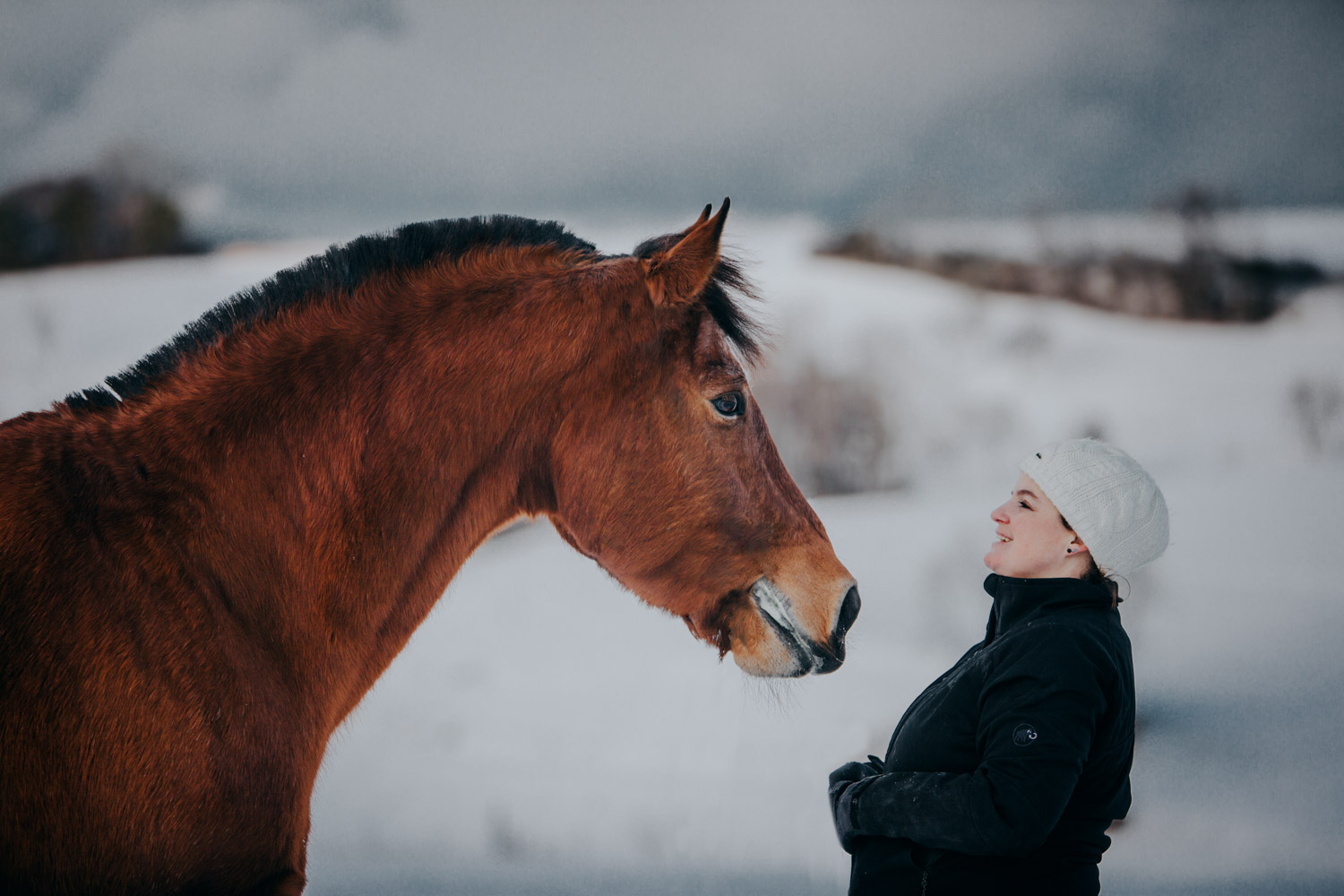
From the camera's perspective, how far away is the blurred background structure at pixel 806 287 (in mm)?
2705

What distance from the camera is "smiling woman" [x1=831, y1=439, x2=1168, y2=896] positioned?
1.05m

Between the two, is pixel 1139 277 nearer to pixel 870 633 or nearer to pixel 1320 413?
pixel 1320 413

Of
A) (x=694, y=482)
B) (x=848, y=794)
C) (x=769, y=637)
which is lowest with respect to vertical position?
(x=848, y=794)

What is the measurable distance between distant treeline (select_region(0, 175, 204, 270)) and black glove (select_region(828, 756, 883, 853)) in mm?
2779

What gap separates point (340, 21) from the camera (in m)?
2.84

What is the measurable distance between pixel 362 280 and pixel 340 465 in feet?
1.05

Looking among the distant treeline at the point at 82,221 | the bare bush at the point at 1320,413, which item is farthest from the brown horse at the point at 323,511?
the bare bush at the point at 1320,413

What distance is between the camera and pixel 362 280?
142cm

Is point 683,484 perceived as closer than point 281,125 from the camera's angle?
Yes

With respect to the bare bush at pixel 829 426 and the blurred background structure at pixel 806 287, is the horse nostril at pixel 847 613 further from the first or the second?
the bare bush at pixel 829 426

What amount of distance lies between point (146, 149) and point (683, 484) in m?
2.47

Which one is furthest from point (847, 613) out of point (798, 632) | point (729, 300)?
point (729, 300)

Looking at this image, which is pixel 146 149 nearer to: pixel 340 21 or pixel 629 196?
pixel 340 21

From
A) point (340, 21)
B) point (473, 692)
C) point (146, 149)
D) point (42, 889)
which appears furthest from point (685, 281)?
point (146, 149)
